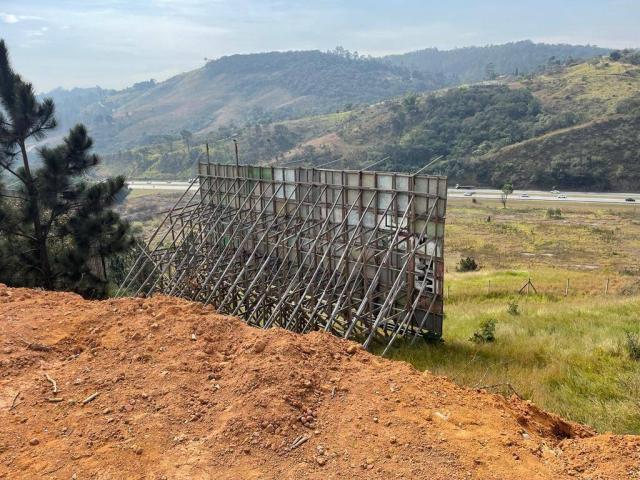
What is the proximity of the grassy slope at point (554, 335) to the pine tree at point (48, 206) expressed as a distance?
41.8ft

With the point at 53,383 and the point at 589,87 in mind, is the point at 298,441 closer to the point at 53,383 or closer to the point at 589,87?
the point at 53,383

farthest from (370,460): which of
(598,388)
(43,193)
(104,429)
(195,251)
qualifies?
(43,193)

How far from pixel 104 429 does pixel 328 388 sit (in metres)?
3.02

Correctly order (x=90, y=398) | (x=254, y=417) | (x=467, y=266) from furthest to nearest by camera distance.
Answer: (x=467, y=266) < (x=90, y=398) < (x=254, y=417)

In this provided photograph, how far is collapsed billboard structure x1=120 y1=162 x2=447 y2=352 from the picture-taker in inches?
541

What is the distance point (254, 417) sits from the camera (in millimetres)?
5969

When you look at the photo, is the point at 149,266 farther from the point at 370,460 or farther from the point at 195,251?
the point at 370,460

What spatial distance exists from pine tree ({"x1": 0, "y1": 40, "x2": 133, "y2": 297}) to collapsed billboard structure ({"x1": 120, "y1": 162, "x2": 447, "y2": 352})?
214cm

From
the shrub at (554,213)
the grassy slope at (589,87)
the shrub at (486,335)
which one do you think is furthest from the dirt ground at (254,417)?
the grassy slope at (589,87)

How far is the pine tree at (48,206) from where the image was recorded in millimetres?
17141

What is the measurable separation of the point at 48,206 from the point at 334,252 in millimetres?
11096

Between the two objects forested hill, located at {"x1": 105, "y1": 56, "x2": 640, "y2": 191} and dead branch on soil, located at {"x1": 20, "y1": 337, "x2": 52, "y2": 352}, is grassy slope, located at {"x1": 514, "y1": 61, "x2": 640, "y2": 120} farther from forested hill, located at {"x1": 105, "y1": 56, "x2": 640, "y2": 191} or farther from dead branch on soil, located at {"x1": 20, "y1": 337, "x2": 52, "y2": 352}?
dead branch on soil, located at {"x1": 20, "y1": 337, "x2": 52, "y2": 352}

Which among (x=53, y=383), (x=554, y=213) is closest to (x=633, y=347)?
(x=53, y=383)

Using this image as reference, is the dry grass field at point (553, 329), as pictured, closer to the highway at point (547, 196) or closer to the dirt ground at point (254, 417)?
the dirt ground at point (254, 417)
